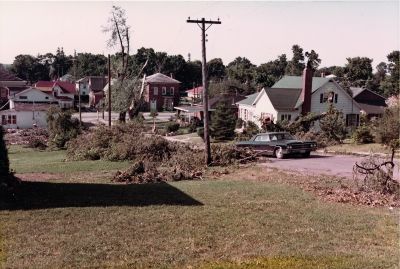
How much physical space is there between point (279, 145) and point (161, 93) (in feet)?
182

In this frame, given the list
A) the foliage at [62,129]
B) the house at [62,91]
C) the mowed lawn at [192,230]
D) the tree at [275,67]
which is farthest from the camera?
the tree at [275,67]

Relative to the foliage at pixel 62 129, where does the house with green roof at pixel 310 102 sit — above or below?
above

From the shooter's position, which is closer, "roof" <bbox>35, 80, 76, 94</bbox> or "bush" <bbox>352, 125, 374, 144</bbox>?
"bush" <bbox>352, 125, 374, 144</bbox>

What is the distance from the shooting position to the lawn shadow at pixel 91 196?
495 inches

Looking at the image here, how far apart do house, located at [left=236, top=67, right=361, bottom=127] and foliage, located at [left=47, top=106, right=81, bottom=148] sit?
15.3 meters

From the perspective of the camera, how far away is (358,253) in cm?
832

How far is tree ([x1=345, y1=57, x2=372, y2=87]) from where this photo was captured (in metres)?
79.4

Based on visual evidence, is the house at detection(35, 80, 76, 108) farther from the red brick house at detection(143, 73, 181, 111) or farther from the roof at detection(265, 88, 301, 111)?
the roof at detection(265, 88, 301, 111)

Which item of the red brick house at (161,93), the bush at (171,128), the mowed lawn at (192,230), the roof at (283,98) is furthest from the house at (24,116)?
the mowed lawn at (192,230)

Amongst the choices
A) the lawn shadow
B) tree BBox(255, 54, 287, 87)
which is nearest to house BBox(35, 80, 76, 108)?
tree BBox(255, 54, 287, 87)

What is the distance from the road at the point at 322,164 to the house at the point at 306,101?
14627 millimetres

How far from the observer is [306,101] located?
127 feet

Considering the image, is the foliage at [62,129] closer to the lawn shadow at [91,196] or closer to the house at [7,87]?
the lawn shadow at [91,196]

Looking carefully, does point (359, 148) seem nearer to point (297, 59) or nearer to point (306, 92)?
point (306, 92)
